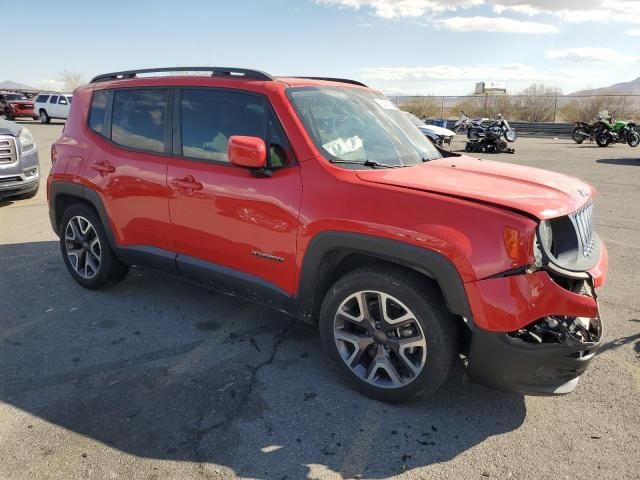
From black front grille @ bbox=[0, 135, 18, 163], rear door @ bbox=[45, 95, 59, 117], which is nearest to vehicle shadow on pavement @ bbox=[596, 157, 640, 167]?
black front grille @ bbox=[0, 135, 18, 163]

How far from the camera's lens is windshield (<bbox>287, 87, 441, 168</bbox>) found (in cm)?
331

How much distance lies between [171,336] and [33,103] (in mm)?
32360

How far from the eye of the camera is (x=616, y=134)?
22188 millimetres

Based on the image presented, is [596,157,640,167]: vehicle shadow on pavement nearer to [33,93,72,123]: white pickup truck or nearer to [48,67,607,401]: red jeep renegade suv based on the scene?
[48,67,607,401]: red jeep renegade suv

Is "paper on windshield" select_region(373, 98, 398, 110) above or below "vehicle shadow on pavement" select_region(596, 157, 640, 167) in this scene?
above

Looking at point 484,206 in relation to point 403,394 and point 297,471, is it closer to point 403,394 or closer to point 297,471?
point 403,394

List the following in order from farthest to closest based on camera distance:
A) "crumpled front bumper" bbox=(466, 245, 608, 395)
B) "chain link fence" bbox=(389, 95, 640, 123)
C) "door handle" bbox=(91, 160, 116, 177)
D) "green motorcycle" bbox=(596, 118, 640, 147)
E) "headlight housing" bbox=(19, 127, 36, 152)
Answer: "chain link fence" bbox=(389, 95, 640, 123), "green motorcycle" bbox=(596, 118, 640, 147), "headlight housing" bbox=(19, 127, 36, 152), "door handle" bbox=(91, 160, 116, 177), "crumpled front bumper" bbox=(466, 245, 608, 395)

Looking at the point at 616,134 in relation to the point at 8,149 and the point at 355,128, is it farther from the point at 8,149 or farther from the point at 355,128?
the point at 8,149

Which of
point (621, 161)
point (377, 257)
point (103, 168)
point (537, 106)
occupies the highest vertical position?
point (537, 106)

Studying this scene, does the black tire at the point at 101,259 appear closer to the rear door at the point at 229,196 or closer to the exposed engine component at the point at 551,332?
the rear door at the point at 229,196

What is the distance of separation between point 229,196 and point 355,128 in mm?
992

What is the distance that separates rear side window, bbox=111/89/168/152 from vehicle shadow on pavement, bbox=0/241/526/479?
144 cm

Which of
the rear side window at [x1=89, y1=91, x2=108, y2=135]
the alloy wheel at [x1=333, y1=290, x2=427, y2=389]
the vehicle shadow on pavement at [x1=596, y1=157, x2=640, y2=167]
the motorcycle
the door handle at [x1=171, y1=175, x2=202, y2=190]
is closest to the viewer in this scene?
the alloy wheel at [x1=333, y1=290, x2=427, y2=389]

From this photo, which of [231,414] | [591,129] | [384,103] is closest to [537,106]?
[591,129]
